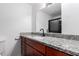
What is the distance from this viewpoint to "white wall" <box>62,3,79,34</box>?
65.2 inches

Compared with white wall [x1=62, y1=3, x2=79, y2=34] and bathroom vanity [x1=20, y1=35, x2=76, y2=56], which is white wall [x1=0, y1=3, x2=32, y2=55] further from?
white wall [x1=62, y1=3, x2=79, y2=34]

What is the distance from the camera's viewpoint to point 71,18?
179cm

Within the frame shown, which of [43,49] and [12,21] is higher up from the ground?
[12,21]

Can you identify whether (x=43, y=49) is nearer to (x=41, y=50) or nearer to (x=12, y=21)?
(x=41, y=50)

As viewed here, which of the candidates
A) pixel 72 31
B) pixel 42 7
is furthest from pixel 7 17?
pixel 72 31

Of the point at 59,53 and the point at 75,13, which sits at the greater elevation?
the point at 75,13

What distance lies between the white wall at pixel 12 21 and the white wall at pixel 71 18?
1888 millimetres

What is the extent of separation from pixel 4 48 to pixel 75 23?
233 centimetres

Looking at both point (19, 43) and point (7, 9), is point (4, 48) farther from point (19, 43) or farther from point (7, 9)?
point (7, 9)

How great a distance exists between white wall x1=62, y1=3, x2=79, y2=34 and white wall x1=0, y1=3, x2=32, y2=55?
1.89 meters

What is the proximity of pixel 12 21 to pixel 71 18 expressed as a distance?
2.21 meters

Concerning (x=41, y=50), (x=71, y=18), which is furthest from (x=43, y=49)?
(x=71, y=18)

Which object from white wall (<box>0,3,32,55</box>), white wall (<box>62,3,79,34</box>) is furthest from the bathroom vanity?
white wall (<box>0,3,32,55</box>)

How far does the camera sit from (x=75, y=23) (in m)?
1.68
